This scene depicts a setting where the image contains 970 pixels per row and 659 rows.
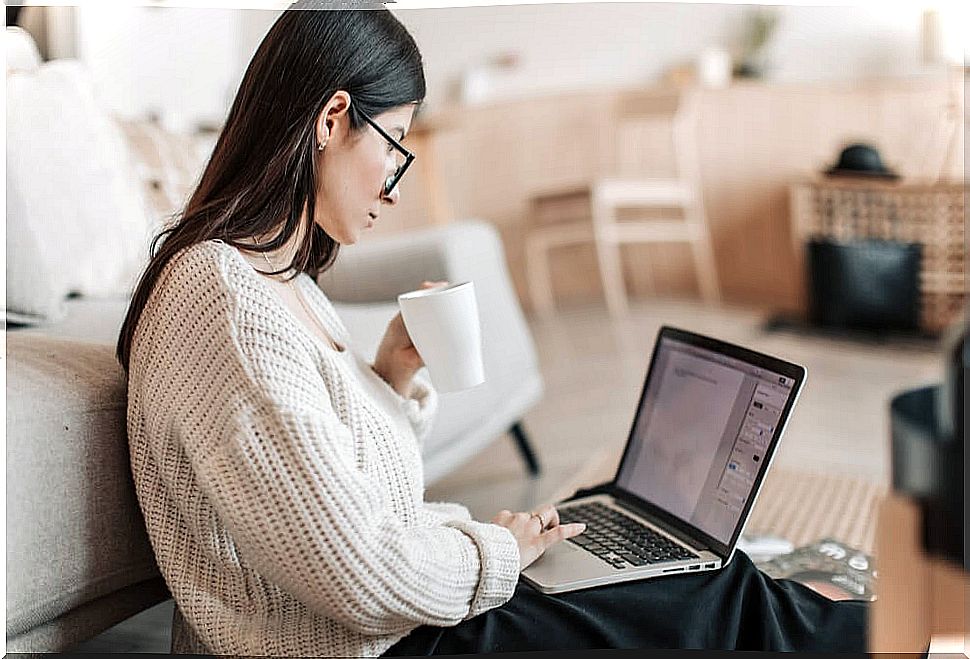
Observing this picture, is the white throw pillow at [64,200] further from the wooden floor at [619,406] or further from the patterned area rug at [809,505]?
the patterned area rug at [809,505]

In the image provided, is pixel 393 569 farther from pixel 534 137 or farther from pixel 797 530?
pixel 534 137

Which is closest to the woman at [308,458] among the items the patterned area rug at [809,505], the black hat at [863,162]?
the patterned area rug at [809,505]

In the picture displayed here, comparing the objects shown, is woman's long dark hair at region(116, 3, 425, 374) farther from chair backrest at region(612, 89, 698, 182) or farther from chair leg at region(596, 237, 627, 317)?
chair backrest at region(612, 89, 698, 182)

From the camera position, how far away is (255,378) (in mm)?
689

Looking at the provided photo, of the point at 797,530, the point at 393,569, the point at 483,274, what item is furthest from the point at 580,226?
the point at 393,569

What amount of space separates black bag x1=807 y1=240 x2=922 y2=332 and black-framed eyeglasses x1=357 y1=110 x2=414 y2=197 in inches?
94.5

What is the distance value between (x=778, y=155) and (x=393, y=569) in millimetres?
3096

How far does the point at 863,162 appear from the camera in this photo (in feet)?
10.2

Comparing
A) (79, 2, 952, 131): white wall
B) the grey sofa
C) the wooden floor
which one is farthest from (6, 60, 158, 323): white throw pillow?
(79, 2, 952, 131): white wall

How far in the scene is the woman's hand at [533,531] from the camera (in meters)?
0.80

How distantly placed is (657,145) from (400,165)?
2.99 metres

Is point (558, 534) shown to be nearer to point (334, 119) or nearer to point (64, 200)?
point (334, 119)

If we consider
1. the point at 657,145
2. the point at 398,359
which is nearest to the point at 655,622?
the point at 398,359

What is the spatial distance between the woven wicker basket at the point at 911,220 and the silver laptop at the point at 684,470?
2141 mm
